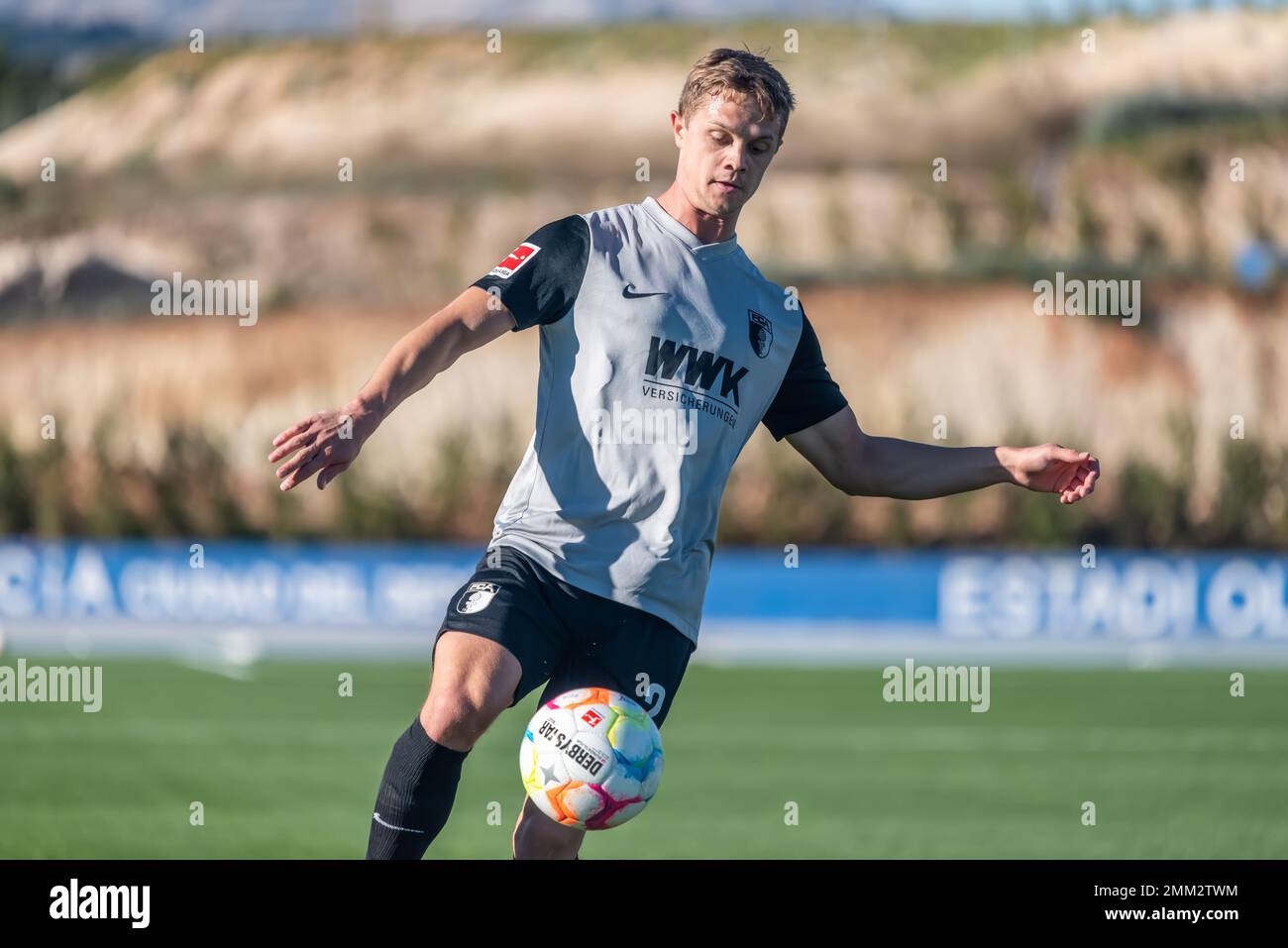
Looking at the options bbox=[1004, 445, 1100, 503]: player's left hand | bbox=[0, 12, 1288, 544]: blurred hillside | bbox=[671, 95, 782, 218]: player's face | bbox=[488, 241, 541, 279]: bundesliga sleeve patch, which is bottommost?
bbox=[1004, 445, 1100, 503]: player's left hand

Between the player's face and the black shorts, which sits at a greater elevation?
the player's face

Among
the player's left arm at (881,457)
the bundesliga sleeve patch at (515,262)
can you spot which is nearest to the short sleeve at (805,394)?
the player's left arm at (881,457)

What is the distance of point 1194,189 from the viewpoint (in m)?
29.2

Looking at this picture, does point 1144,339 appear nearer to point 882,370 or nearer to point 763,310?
point 882,370

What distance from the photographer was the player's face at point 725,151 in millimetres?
5336

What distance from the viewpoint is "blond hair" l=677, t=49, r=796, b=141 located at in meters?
→ 5.36

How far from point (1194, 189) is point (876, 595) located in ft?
52.1

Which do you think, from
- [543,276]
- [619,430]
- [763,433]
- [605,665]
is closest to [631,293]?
[543,276]

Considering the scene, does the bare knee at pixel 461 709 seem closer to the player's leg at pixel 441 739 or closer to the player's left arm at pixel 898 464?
the player's leg at pixel 441 739

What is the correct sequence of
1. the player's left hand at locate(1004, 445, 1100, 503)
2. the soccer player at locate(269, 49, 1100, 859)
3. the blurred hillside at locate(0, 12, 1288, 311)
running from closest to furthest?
the soccer player at locate(269, 49, 1100, 859) < the player's left hand at locate(1004, 445, 1100, 503) < the blurred hillside at locate(0, 12, 1288, 311)

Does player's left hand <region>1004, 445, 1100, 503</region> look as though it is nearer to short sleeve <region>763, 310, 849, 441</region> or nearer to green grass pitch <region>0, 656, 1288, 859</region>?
short sleeve <region>763, 310, 849, 441</region>

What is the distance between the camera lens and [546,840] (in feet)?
18.0

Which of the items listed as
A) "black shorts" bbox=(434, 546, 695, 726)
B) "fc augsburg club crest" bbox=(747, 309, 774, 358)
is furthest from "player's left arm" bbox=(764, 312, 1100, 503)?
"black shorts" bbox=(434, 546, 695, 726)

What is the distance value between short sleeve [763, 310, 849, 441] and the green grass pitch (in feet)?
8.80
